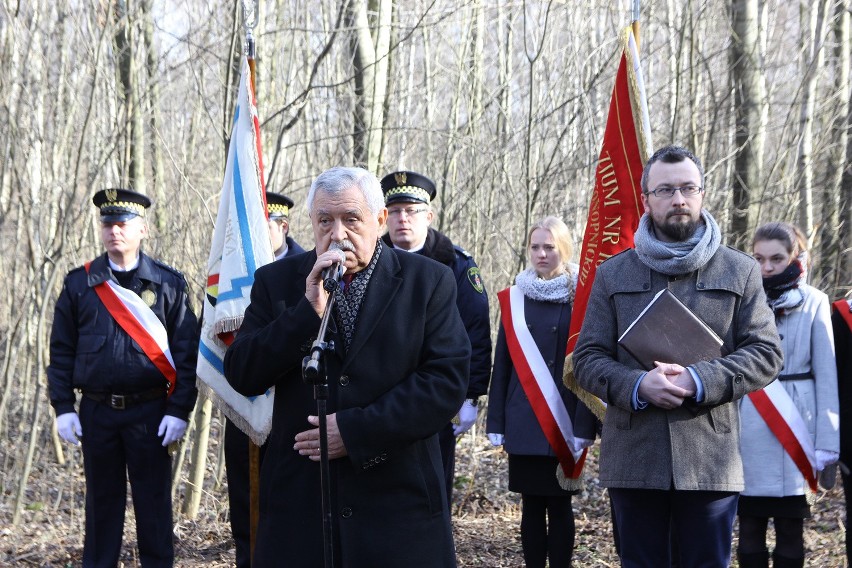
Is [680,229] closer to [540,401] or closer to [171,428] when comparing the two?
[540,401]

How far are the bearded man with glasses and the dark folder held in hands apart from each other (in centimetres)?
4

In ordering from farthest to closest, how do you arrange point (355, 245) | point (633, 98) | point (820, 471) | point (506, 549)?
1. point (506, 549)
2. point (633, 98)
3. point (820, 471)
4. point (355, 245)

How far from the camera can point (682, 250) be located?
3.64 metres

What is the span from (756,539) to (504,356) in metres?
1.60

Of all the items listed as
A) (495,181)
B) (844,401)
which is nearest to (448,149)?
(495,181)

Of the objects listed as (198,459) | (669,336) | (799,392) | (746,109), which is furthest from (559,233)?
(746,109)

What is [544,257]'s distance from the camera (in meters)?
5.38

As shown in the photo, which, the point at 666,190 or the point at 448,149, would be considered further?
the point at 448,149

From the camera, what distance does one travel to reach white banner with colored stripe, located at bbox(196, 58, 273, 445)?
500cm

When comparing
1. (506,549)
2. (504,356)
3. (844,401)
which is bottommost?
(506,549)

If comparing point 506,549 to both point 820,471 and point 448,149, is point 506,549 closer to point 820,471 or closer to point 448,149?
point 820,471

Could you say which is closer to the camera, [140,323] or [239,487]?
[140,323]

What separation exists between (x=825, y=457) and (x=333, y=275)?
2.91 metres

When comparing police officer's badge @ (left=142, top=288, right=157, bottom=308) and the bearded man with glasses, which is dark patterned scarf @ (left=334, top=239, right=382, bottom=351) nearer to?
the bearded man with glasses
